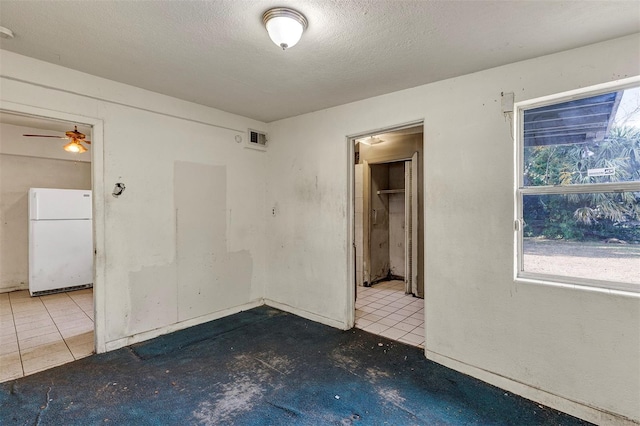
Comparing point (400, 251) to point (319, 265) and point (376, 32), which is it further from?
point (376, 32)

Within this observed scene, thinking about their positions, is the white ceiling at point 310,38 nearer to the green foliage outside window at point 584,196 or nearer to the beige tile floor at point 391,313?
the green foliage outside window at point 584,196

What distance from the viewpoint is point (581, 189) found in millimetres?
2062

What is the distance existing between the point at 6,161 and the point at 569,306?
734 centimetres

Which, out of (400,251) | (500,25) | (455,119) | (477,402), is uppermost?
(500,25)

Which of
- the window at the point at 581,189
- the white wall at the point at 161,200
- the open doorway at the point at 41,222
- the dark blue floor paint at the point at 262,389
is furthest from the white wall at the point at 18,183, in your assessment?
the window at the point at 581,189

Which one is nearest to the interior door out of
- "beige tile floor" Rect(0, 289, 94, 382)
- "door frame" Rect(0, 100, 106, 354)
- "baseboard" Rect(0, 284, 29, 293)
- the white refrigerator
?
"door frame" Rect(0, 100, 106, 354)

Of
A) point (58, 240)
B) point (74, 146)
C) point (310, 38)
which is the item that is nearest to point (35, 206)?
point (58, 240)

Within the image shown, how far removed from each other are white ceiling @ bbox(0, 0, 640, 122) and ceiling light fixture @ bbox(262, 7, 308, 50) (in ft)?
0.13

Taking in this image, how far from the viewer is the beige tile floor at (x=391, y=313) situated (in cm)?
319

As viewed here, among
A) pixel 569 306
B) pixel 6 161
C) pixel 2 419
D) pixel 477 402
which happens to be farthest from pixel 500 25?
pixel 6 161

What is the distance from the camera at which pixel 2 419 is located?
1855mm

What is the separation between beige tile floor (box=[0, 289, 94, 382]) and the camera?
8.45ft

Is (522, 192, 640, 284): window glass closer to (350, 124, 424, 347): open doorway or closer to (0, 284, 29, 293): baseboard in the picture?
(350, 124, 424, 347): open doorway

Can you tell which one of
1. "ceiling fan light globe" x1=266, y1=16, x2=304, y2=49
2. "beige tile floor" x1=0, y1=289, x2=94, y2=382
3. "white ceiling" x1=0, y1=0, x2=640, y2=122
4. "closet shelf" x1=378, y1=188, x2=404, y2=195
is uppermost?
"white ceiling" x1=0, y1=0, x2=640, y2=122
